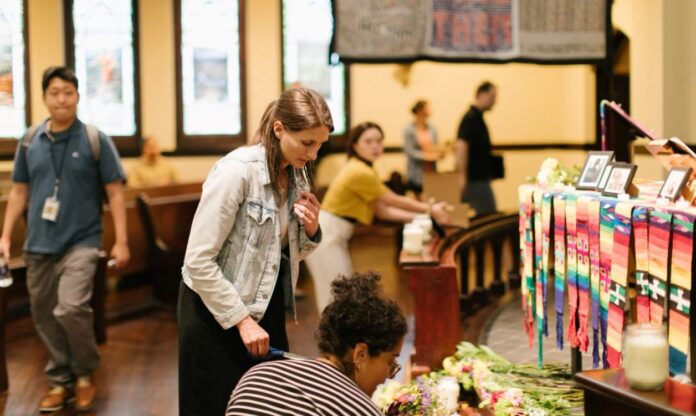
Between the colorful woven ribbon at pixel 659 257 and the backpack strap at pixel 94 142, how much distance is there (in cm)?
293

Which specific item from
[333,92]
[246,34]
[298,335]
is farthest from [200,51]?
[298,335]

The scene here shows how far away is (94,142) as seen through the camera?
5.36m

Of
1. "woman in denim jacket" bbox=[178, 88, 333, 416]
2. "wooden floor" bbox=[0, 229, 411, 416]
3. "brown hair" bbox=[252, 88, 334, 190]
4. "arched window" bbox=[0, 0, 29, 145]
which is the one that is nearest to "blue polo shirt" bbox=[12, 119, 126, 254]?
"wooden floor" bbox=[0, 229, 411, 416]

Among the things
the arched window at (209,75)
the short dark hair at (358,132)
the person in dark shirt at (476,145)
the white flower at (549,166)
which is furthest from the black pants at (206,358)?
the arched window at (209,75)

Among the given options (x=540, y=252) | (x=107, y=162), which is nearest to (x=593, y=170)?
(x=540, y=252)

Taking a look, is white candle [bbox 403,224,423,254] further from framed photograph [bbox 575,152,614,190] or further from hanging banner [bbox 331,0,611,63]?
framed photograph [bbox 575,152,614,190]

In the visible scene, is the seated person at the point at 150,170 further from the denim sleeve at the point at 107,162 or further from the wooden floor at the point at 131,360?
the denim sleeve at the point at 107,162

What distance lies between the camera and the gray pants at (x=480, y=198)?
9.36 metres

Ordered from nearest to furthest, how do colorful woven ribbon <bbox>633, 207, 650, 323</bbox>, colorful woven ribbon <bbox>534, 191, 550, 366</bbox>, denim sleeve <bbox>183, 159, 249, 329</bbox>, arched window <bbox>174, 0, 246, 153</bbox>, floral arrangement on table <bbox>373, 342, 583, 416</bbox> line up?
denim sleeve <bbox>183, 159, 249, 329</bbox>
colorful woven ribbon <bbox>633, 207, 650, 323</bbox>
floral arrangement on table <bbox>373, 342, 583, 416</bbox>
colorful woven ribbon <bbox>534, 191, 550, 366</bbox>
arched window <bbox>174, 0, 246, 153</bbox>

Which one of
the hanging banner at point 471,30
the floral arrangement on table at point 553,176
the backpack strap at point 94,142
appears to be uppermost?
the hanging banner at point 471,30

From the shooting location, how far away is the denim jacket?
3027 millimetres

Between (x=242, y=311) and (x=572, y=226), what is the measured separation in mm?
1757

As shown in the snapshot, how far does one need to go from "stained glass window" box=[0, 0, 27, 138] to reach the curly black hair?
952cm

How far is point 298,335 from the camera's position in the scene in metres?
6.97
